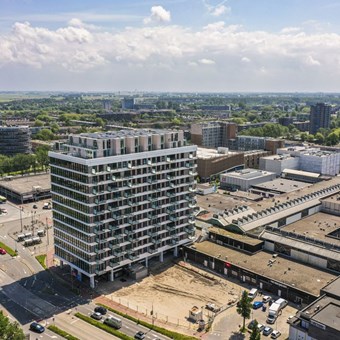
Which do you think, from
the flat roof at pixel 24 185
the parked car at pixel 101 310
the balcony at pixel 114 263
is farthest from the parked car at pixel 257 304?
the flat roof at pixel 24 185

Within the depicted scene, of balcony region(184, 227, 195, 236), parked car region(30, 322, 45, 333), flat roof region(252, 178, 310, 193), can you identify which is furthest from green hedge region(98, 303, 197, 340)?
flat roof region(252, 178, 310, 193)

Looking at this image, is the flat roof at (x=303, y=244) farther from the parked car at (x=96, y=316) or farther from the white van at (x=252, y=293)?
the parked car at (x=96, y=316)

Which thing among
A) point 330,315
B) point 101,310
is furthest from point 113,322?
point 330,315

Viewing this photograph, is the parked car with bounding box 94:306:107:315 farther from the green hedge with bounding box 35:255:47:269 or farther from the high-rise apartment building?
the green hedge with bounding box 35:255:47:269

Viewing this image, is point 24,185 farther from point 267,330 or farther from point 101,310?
point 267,330

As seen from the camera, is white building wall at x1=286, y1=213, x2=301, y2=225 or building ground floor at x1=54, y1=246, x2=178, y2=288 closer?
building ground floor at x1=54, y1=246, x2=178, y2=288
